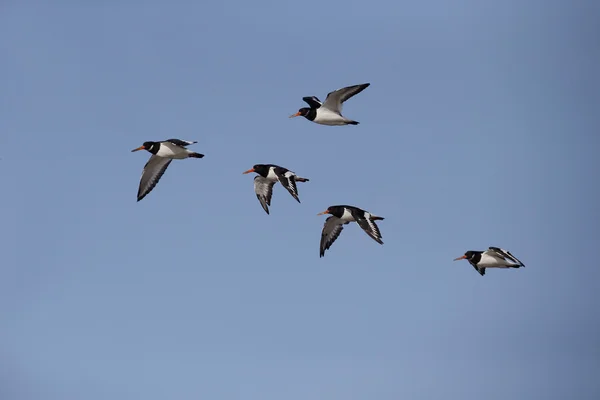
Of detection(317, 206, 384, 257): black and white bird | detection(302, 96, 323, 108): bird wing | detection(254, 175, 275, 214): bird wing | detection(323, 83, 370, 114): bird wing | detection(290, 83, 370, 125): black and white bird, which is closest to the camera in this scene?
detection(323, 83, 370, 114): bird wing

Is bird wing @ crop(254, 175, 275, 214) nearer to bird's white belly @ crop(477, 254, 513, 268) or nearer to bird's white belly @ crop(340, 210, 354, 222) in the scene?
bird's white belly @ crop(340, 210, 354, 222)

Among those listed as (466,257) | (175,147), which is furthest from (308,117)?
(466,257)

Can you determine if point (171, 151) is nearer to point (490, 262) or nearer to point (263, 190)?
point (263, 190)

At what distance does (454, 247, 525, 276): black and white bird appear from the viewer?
33.5 m

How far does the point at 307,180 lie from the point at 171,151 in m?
4.64

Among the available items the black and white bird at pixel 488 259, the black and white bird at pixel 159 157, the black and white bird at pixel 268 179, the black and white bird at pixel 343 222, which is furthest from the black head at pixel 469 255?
the black and white bird at pixel 159 157

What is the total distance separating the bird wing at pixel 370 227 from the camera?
3147cm

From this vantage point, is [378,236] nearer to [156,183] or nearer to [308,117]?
[308,117]

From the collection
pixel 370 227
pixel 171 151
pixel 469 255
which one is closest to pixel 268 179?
pixel 171 151

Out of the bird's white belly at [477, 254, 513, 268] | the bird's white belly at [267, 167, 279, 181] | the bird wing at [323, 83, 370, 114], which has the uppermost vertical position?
A: the bird wing at [323, 83, 370, 114]

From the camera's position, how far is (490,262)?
34.0 m

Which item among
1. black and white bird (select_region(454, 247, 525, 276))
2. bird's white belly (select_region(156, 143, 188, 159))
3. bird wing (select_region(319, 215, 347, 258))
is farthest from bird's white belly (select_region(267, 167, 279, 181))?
black and white bird (select_region(454, 247, 525, 276))

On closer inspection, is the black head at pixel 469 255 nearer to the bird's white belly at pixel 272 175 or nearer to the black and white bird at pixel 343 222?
the black and white bird at pixel 343 222

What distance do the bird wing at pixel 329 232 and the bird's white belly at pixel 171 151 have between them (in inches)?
232
